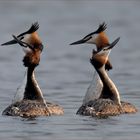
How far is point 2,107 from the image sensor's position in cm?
1961

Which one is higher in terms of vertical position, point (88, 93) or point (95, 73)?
point (95, 73)

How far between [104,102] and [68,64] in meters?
10.4

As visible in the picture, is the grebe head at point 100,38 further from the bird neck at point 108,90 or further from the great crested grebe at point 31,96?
the great crested grebe at point 31,96

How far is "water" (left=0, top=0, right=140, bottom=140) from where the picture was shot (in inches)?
650

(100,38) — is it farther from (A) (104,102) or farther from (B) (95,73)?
(A) (104,102)

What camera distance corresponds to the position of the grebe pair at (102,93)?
713 inches

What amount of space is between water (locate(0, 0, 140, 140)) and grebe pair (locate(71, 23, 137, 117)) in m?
0.27

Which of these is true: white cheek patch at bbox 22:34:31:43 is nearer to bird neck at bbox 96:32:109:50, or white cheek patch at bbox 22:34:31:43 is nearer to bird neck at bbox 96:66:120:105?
bird neck at bbox 96:32:109:50

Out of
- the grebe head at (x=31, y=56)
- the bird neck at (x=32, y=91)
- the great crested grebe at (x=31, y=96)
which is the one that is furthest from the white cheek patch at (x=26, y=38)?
the bird neck at (x=32, y=91)

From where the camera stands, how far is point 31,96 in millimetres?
18672

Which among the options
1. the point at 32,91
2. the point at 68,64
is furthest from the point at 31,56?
the point at 68,64

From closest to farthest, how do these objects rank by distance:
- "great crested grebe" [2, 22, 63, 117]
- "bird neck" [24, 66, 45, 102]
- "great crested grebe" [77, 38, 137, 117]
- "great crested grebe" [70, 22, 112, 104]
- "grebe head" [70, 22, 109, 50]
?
1. "great crested grebe" [2, 22, 63, 117]
2. "great crested grebe" [77, 38, 137, 117]
3. "bird neck" [24, 66, 45, 102]
4. "great crested grebe" [70, 22, 112, 104]
5. "grebe head" [70, 22, 109, 50]

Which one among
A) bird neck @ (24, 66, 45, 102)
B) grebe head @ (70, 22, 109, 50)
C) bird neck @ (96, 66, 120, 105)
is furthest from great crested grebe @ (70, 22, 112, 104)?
bird neck @ (24, 66, 45, 102)

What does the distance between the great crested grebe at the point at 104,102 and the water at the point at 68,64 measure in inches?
9.4
